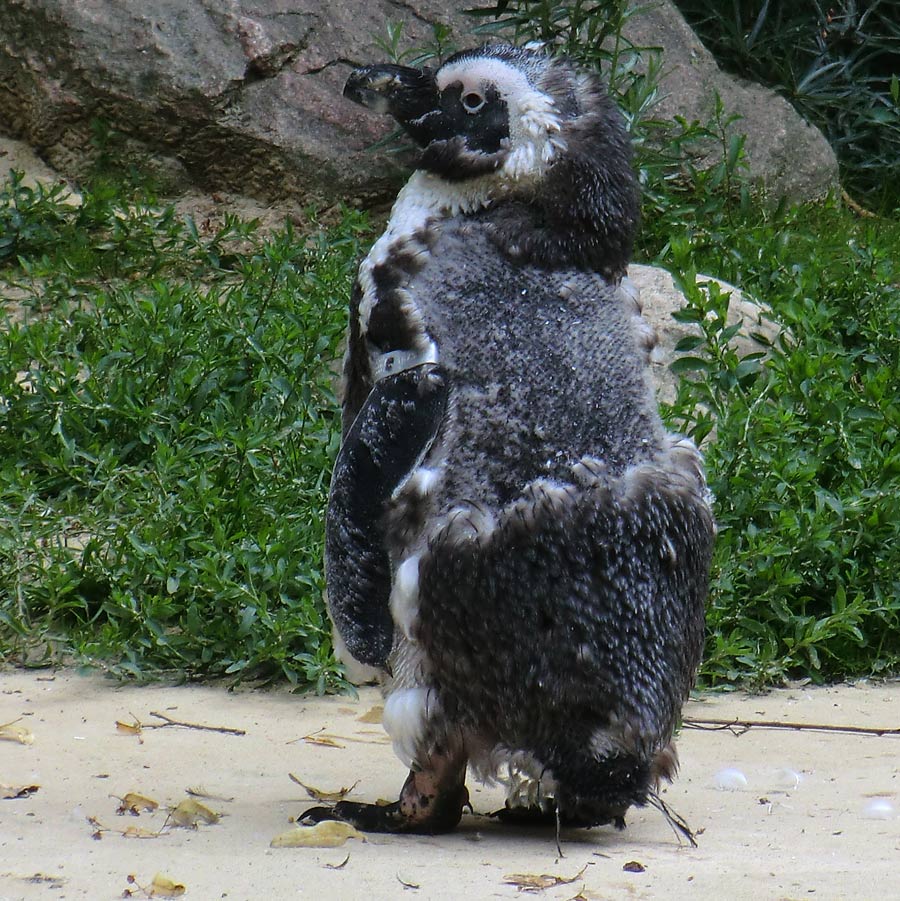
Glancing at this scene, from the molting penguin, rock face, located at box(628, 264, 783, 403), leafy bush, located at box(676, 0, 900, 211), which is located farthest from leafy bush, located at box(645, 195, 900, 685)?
leafy bush, located at box(676, 0, 900, 211)

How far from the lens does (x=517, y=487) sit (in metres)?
2.65

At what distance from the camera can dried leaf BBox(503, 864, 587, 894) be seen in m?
2.42

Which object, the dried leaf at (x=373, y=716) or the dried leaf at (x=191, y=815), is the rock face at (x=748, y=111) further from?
the dried leaf at (x=191, y=815)

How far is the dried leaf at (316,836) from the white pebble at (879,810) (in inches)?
40.4

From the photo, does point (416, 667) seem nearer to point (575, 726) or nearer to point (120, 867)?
point (575, 726)

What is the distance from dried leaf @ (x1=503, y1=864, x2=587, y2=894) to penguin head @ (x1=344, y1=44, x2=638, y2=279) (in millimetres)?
1128

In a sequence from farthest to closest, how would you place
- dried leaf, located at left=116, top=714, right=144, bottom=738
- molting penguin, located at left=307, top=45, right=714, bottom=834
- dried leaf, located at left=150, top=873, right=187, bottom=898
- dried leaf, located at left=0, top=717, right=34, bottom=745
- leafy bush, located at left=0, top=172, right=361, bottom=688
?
leafy bush, located at left=0, top=172, right=361, bottom=688 < dried leaf, located at left=116, top=714, right=144, bottom=738 < dried leaf, located at left=0, top=717, right=34, bottom=745 < molting penguin, located at left=307, top=45, right=714, bottom=834 < dried leaf, located at left=150, top=873, right=187, bottom=898

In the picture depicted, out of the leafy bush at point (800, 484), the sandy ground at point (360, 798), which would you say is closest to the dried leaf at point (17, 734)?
the sandy ground at point (360, 798)

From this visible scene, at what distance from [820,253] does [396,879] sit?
4.74 m

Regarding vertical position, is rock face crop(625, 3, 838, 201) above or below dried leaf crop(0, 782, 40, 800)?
above

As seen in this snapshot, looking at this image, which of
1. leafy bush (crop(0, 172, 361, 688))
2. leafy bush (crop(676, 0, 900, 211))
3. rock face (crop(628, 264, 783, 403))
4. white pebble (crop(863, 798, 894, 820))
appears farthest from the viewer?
leafy bush (crop(676, 0, 900, 211))

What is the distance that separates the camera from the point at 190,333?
550cm

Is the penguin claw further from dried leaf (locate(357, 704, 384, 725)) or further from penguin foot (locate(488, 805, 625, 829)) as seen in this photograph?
dried leaf (locate(357, 704, 384, 725))

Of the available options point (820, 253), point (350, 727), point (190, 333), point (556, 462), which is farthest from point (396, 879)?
point (820, 253)
